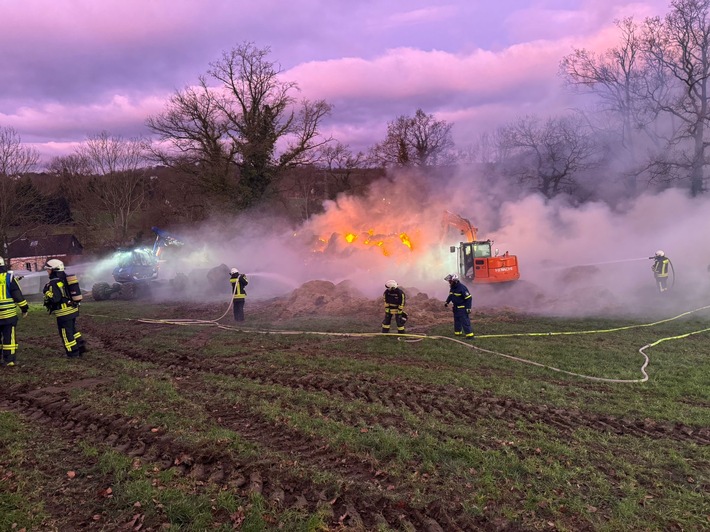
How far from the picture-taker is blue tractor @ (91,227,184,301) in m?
21.7

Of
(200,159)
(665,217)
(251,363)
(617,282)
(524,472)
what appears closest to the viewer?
(524,472)

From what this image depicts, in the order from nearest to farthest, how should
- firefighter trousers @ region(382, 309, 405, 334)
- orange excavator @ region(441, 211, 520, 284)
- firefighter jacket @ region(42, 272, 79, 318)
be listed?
firefighter jacket @ region(42, 272, 79, 318)
firefighter trousers @ region(382, 309, 405, 334)
orange excavator @ region(441, 211, 520, 284)

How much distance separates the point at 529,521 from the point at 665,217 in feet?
77.9

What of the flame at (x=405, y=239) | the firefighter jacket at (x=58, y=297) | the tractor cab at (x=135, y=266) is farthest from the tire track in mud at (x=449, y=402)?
the tractor cab at (x=135, y=266)

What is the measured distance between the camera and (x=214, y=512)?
389cm

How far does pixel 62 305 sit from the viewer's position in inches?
365

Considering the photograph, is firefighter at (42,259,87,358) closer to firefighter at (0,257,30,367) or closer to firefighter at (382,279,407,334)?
firefighter at (0,257,30,367)

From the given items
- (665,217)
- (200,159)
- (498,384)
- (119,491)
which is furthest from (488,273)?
(200,159)

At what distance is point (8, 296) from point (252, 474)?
760cm

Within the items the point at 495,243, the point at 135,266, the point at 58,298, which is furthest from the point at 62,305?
the point at 495,243

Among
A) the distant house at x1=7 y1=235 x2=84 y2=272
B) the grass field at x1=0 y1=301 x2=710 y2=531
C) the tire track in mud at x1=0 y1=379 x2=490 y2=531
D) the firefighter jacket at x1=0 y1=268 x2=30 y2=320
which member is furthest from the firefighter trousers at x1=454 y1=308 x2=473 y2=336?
the distant house at x1=7 y1=235 x2=84 y2=272

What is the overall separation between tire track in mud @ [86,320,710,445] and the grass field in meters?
0.04

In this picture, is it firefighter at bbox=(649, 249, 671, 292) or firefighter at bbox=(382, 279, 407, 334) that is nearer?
firefighter at bbox=(382, 279, 407, 334)

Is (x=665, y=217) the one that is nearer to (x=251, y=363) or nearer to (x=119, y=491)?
(x=251, y=363)
